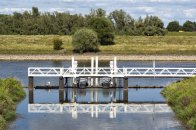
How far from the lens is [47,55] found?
371ft

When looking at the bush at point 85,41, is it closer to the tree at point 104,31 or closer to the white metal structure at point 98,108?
the tree at point 104,31

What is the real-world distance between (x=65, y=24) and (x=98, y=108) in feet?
377

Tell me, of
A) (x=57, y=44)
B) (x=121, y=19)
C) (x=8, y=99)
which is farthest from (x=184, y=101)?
(x=121, y=19)

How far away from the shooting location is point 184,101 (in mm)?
41281

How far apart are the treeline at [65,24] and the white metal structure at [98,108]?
99.4 metres

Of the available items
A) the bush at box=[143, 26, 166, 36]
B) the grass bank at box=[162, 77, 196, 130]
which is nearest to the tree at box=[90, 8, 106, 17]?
the bush at box=[143, 26, 166, 36]

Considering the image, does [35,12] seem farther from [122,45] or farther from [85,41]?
[85,41]

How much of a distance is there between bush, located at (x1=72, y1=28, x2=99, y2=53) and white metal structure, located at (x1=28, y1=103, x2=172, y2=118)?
65.3m

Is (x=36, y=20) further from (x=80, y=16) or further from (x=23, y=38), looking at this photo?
(x=23, y=38)

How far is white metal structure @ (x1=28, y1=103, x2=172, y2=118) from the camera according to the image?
44.3m

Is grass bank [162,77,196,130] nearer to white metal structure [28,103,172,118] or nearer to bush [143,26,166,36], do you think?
white metal structure [28,103,172,118]

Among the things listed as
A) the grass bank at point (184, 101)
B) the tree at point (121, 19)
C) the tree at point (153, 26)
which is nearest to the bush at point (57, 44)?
the tree at point (153, 26)

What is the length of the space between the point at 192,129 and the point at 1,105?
44.7 ft

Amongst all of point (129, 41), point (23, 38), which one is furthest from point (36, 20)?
point (129, 41)
